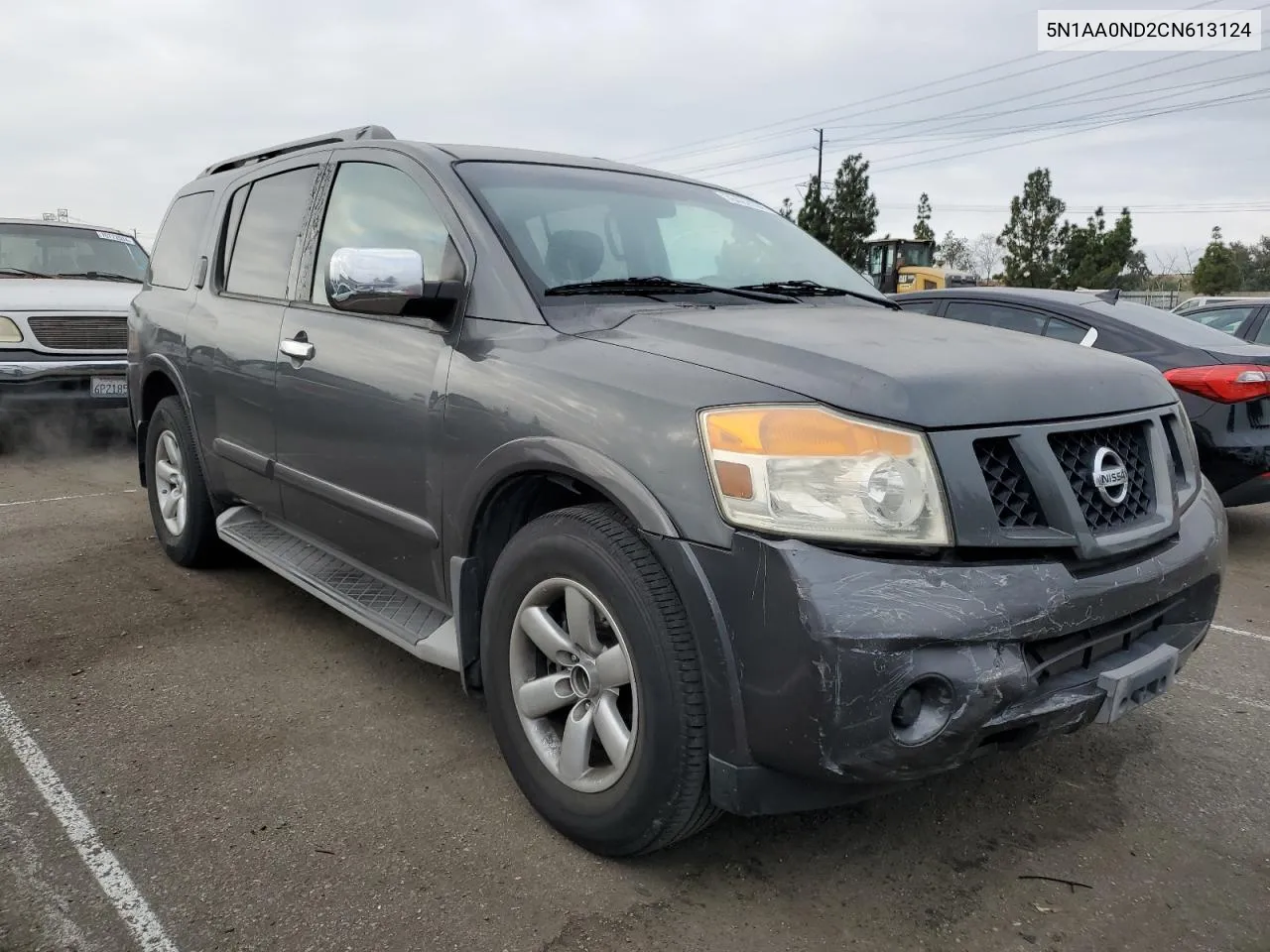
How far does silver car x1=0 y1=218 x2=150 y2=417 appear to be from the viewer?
759 centimetres

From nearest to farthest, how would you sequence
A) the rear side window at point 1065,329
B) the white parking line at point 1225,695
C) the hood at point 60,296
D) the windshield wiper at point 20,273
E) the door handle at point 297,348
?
the door handle at point 297,348
the white parking line at point 1225,695
the rear side window at point 1065,329
the hood at point 60,296
the windshield wiper at point 20,273

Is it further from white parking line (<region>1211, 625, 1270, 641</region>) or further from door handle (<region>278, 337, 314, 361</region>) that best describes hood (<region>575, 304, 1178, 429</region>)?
white parking line (<region>1211, 625, 1270, 641</region>)

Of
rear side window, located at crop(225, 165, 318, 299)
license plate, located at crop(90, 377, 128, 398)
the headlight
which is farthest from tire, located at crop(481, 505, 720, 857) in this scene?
license plate, located at crop(90, 377, 128, 398)

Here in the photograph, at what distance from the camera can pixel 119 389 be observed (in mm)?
7910

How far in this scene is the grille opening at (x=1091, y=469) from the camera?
213 cm

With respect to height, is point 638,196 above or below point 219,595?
above

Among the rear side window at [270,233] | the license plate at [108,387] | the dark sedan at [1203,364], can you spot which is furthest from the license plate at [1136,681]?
the license plate at [108,387]

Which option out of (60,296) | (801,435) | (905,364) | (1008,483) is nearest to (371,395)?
(801,435)

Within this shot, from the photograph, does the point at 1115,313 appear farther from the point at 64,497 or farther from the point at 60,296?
the point at 60,296

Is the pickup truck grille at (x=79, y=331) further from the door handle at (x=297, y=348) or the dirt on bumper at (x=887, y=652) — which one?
the dirt on bumper at (x=887, y=652)

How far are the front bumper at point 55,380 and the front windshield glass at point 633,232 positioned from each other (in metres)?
6.11

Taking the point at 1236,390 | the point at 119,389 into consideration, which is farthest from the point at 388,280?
the point at 119,389

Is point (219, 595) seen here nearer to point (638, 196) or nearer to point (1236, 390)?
point (638, 196)

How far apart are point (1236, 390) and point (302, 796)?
4.95 meters
